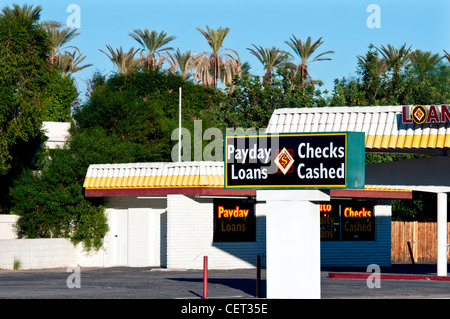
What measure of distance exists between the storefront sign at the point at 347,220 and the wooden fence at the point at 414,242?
8740 millimetres

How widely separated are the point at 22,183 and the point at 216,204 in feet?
31.6

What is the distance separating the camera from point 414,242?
48.5 metres

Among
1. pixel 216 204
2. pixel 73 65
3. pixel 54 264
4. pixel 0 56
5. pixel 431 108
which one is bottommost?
pixel 54 264

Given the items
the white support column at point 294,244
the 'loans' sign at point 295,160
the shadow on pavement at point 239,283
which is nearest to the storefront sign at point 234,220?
the shadow on pavement at point 239,283

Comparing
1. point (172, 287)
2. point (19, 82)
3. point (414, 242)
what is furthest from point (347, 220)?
point (19, 82)

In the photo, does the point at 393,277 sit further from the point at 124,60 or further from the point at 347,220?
the point at 124,60

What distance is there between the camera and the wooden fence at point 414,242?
48094mm

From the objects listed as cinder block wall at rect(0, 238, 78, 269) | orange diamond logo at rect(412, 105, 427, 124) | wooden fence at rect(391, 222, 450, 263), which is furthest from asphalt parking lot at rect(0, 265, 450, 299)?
wooden fence at rect(391, 222, 450, 263)

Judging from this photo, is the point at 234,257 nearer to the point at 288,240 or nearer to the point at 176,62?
the point at 288,240

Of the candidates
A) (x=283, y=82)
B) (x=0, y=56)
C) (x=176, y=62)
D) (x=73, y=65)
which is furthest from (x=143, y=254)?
(x=176, y=62)

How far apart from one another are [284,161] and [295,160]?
264mm

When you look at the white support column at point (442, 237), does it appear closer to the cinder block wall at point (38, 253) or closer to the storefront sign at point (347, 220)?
the storefront sign at point (347, 220)

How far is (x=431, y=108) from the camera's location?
77.1ft

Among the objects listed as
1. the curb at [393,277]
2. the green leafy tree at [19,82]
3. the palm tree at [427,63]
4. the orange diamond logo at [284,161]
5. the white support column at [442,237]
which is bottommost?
the curb at [393,277]
